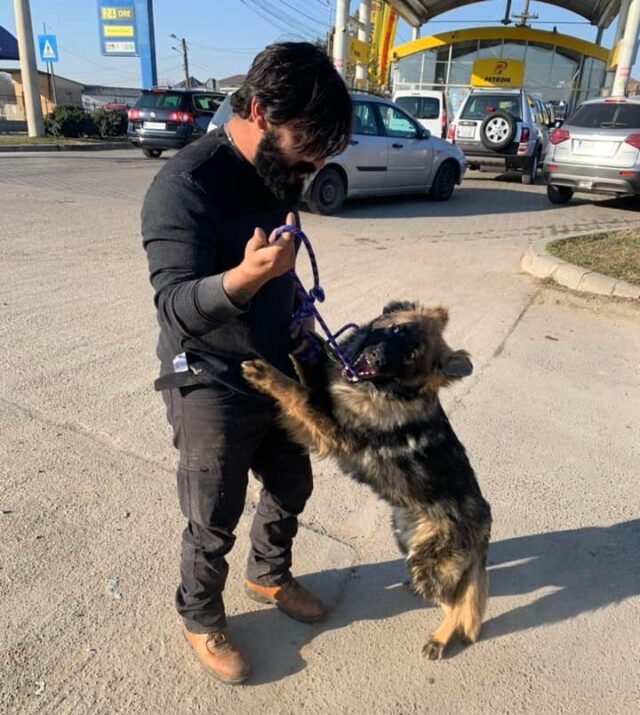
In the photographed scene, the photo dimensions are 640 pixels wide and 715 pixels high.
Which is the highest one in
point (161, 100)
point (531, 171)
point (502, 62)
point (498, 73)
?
point (502, 62)

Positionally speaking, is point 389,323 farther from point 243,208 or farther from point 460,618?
point 460,618

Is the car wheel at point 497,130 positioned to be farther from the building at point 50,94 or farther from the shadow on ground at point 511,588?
the building at point 50,94

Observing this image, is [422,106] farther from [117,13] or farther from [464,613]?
[117,13]

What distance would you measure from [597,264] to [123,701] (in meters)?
6.66

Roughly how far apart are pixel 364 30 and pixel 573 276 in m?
22.7

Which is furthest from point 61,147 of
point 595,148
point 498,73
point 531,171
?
point 498,73

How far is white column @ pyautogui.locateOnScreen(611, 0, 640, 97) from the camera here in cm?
2012

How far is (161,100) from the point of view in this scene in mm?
17094

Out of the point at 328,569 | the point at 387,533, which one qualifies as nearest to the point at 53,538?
the point at 328,569

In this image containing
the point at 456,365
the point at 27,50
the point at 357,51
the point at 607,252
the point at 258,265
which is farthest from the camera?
the point at 357,51

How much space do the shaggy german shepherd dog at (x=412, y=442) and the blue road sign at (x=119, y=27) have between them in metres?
34.0

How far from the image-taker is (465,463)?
7.45 ft

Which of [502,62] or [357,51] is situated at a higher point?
[502,62]

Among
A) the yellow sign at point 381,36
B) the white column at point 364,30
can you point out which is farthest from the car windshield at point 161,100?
the yellow sign at point 381,36
